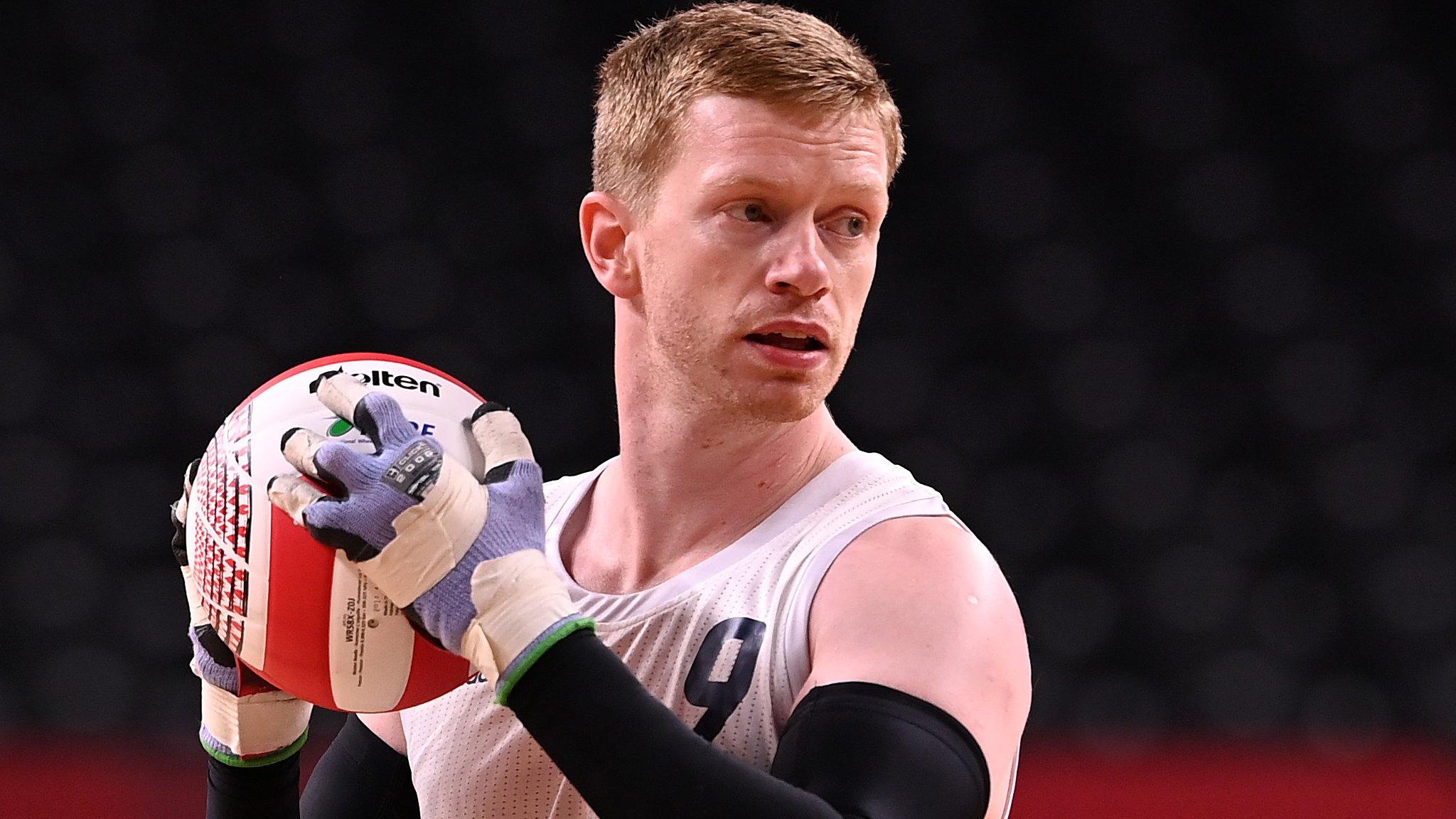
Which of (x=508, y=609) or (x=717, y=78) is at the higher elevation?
(x=717, y=78)

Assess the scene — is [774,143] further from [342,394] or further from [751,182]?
[342,394]

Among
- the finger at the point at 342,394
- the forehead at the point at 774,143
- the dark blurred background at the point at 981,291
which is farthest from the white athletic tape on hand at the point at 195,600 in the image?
the dark blurred background at the point at 981,291

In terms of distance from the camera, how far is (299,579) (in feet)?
4.11

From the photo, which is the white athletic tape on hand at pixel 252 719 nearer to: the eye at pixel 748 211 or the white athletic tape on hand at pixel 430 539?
the white athletic tape on hand at pixel 430 539

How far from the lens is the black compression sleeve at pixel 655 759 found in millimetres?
1058

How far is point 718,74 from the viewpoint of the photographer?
55.1 inches

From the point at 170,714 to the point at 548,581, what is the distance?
2.08 metres

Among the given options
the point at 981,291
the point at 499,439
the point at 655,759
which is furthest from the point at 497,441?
the point at 981,291

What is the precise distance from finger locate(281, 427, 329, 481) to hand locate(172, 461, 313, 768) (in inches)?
7.5

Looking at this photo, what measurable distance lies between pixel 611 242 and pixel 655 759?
24.1 inches

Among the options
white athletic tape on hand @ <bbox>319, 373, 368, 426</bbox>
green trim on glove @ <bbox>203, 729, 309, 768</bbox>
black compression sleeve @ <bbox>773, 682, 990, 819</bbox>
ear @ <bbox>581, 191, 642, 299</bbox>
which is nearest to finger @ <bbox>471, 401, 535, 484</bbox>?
white athletic tape on hand @ <bbox>319, 373, 368, 426</bbox>

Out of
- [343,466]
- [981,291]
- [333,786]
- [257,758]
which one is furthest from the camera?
[981,291]

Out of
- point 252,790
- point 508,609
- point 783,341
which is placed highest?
point 783,341

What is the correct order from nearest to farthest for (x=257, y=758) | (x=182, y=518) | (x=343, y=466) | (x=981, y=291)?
(x=343, y=466) < (x=182, y=518) < (x=257, y=758) < (x=981, y=291)
